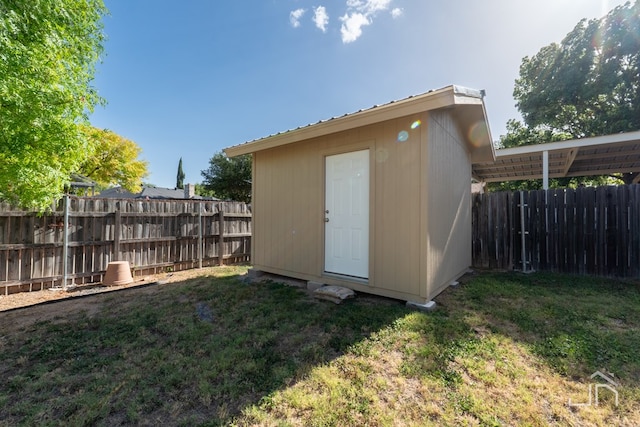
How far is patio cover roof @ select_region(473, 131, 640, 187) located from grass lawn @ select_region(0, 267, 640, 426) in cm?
395

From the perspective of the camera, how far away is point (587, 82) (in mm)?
13453

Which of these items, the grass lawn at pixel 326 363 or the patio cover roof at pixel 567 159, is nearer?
the grass lawn at pixel 326 363

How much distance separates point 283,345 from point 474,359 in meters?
1.77

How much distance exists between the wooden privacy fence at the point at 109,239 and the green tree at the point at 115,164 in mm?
17765

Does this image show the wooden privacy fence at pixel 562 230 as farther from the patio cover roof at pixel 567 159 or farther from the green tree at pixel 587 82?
the green tree at pixel 587 82

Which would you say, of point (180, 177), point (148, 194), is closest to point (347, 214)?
point (148, 194)

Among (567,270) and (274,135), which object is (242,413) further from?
(567,270)

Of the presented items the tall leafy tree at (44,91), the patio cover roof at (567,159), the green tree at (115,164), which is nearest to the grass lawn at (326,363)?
the tall leafy tree at (44,91)

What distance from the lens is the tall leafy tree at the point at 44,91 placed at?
3.24m

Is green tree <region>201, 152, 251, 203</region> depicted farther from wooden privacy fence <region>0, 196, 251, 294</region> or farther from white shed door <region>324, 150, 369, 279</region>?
white shed door <region>324, 150, 369, 279</region>

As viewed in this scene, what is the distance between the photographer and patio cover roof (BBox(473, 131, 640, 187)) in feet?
20.2

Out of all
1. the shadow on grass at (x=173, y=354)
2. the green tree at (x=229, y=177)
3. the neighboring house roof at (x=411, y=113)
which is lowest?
the shadow on grass at (x=173, y=354)

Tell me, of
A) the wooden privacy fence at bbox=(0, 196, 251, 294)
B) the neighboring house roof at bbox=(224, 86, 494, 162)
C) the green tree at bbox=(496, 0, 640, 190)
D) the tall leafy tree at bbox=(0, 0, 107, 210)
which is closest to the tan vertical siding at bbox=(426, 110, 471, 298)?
the neighboring house roof at bbox=(224, 86, 494, 162)

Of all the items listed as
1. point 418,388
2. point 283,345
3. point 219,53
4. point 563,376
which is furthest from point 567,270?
point 219,53
